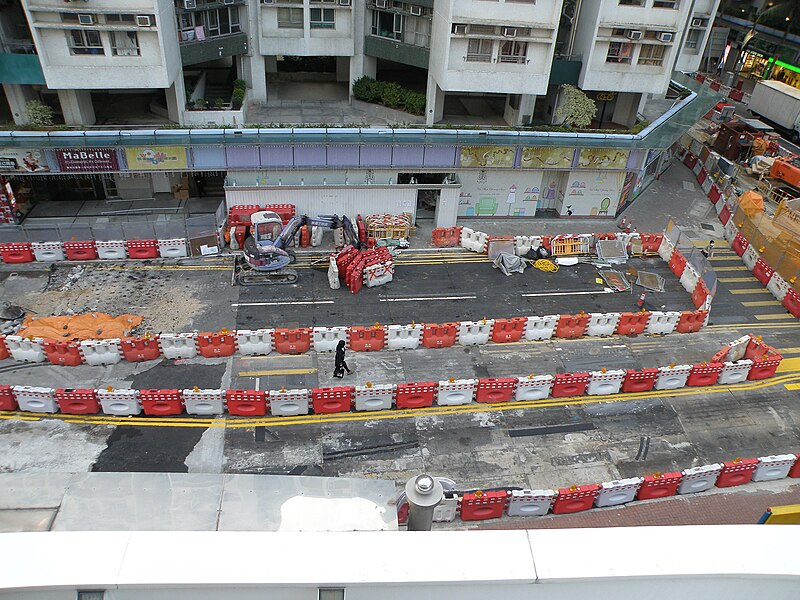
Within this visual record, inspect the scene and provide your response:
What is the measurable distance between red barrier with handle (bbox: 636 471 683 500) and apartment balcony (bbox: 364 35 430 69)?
27863mm

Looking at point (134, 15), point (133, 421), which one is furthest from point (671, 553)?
point (134, 15)

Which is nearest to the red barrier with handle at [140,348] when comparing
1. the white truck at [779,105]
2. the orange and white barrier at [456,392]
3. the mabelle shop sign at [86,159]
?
the orange and white barrier at [456,392]

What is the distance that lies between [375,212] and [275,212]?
220 inches

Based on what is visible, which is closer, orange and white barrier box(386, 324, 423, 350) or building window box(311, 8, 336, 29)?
orange and white barrier box(386, 324, 423, 350)

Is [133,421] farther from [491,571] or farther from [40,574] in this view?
[491,571]

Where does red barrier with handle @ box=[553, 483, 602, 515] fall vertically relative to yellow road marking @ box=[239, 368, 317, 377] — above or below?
above

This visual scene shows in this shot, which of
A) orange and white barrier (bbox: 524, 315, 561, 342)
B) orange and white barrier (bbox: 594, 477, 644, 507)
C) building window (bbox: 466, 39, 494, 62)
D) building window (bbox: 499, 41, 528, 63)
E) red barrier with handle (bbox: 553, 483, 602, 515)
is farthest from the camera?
building window (bbox: 499, 41, 528, 63)

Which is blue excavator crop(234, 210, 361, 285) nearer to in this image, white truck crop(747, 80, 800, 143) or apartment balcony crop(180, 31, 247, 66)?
apartment balcony crop(180, 31, 247, 66)

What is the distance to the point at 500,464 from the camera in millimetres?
20531

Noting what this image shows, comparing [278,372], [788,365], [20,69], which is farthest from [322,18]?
[788,365]

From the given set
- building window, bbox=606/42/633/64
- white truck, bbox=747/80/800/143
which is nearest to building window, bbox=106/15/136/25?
building window, bbox=606/42/633/64

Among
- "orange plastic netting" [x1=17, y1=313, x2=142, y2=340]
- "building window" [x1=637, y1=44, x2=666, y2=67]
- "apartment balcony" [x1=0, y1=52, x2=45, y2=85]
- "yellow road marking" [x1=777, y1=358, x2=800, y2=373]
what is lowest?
"yellow road marking" [x1=777, y1=358, x2=800, y2=373]

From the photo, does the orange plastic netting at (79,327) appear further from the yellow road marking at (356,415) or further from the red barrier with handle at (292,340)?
the red barrier with handle at (292,340)

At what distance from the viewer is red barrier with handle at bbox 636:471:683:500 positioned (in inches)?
761
